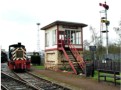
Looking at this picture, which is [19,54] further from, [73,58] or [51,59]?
[73,58]

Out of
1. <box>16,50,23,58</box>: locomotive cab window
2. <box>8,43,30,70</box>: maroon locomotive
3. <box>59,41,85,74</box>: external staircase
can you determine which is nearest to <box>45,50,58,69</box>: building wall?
<box>59,41,85,74</box>: external staircase

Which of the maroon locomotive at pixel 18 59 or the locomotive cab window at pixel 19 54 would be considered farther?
the locomotive cab window at pixel 19 54

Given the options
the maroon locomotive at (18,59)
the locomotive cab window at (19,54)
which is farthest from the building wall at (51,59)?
the locomotive cab window at (19,54)

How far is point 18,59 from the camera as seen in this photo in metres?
28.9

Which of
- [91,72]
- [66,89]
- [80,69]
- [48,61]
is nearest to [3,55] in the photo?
[48,61]

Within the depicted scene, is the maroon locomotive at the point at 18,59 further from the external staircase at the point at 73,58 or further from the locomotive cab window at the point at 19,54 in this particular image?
the external staircase at the point at 73,58

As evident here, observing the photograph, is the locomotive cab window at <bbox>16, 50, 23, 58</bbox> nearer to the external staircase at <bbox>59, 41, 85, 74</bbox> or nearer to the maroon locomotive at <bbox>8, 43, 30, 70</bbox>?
the maroon locomotive at <bbox>8, 43, 30, 70</bbox>

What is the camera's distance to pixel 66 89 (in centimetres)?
1583

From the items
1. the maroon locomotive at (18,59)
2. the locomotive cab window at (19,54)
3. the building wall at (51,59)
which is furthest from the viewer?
the locomotive cab window at (19,54)

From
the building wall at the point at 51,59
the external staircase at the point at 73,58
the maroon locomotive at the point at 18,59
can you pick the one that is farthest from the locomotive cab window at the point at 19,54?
the external staircase at the point at 73,58

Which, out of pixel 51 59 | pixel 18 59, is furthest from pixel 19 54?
pixel 51 59

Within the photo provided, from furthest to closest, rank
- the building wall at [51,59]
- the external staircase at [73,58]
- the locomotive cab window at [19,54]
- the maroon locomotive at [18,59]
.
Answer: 1. the locomotive cab window at [19,54]
2. the building wall at [51,59]
3. the maroon locomotive at [18,59]
4. the external staircase at [73,58]

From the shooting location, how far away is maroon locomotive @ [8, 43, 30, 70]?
28438 mm

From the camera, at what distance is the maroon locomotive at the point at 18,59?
2844cm
